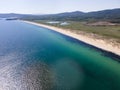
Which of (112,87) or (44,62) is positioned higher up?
(112,87)

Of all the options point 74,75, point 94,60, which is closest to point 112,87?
point 74,75

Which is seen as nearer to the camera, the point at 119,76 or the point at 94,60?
the point at 119,76

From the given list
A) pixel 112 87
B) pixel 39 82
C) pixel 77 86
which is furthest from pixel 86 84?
pixel 39 82

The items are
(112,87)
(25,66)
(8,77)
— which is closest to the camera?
(112,87)

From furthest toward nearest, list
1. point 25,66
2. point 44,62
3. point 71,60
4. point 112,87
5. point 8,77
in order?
1. point 71,60
2. point 44,62
3. point 25,66
4. point 8,77
5. point 112,87

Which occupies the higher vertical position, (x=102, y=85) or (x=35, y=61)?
(x=102, y=85)

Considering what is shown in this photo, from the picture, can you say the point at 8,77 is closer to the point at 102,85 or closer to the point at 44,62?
the point at 44,62

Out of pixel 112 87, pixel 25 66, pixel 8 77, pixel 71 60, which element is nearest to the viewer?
pixel 112 87

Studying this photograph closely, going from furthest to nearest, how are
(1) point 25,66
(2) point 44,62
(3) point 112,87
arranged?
(2) point 44,62 → (1) point 25,66 → (3) point 112,87

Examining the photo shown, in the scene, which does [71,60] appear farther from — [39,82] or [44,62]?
[39,82]
